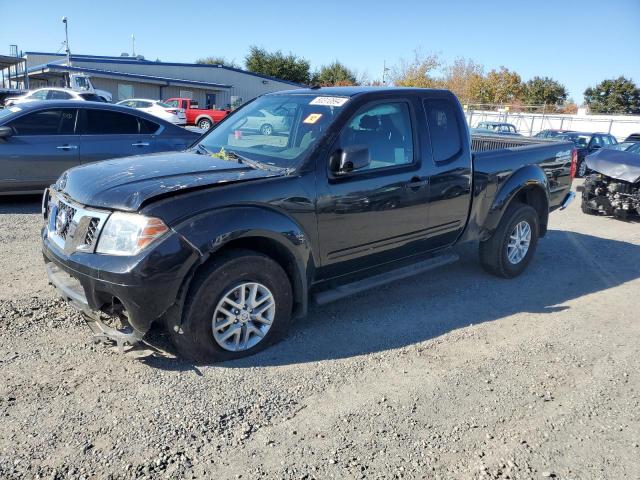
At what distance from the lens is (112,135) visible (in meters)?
7.94

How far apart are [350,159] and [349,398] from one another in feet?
5.46

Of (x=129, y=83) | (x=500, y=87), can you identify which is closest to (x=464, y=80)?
(x=500, y=87)

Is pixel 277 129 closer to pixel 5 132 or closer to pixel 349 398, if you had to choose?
pixel 349 398

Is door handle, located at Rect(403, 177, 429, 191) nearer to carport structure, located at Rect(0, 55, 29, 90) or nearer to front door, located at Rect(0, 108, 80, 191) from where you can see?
front door, located at Rect(0, 108, 80, 191)

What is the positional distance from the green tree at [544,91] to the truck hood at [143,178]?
6620cm

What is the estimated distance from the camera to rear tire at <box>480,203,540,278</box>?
18.3 feet

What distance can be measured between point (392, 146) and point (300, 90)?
1.03 m

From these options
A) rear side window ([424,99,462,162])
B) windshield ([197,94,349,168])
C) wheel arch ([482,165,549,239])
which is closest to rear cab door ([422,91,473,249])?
rear side window ([424,99,462,162])

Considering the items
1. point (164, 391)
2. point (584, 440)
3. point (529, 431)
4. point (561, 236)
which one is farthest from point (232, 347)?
point (561, 236)

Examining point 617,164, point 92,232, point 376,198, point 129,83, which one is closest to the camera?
point 92,232

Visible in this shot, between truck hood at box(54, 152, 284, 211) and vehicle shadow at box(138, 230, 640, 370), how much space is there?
1150 mm

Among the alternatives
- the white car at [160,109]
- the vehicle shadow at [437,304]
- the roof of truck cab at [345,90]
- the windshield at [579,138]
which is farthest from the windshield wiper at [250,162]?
the white car at [160,109]

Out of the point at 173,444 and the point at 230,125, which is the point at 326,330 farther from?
the point at 230,125

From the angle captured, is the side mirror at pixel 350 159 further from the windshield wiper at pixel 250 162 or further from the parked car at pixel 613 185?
the parked car at pixel 613 185
